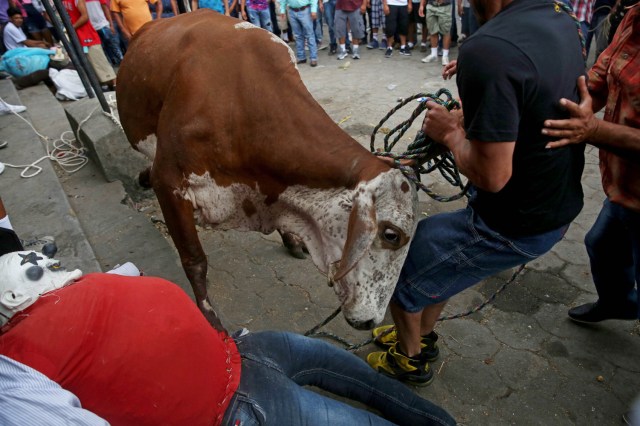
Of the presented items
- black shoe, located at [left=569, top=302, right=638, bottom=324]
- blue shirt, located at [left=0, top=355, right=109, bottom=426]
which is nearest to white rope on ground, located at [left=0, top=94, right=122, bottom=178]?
blue shirt, located at [left=0, top=355, right=109, bottom=426]

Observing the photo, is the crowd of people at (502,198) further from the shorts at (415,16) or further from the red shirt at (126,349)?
the shorts at (415,16)

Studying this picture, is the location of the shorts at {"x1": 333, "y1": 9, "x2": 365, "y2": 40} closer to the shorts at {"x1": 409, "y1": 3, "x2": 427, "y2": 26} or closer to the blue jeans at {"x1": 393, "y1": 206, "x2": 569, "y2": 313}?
the shorts at {"x1": 409, "y1": 3, "x2": 427, "y2": 26}

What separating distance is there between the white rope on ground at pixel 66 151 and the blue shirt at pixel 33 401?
11.6 feet

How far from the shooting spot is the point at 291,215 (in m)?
2.50

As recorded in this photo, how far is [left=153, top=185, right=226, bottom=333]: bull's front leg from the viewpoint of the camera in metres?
2.60

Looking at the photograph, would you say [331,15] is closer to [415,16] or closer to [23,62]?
[415,16]

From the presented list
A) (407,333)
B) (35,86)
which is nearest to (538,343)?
(407,333)

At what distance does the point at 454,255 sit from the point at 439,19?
6978 millimetres

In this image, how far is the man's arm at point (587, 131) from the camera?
1564 mm

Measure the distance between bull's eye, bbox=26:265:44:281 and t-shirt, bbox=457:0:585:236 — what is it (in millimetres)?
1378

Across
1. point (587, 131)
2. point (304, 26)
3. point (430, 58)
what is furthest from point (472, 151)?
point (304, 26)

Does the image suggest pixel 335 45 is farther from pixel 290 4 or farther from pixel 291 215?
pixel 291 215

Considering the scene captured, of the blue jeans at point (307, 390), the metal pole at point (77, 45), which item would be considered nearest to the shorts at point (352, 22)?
the metal pole at point (77, 45)

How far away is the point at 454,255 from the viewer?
6.53ft
